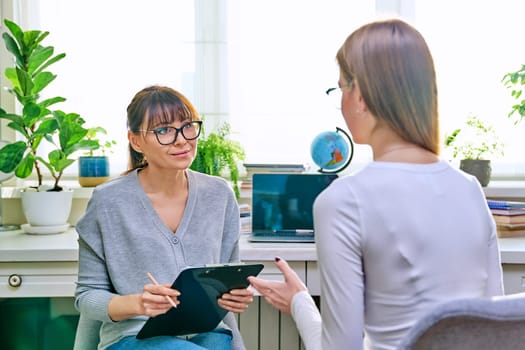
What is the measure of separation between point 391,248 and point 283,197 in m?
1.29

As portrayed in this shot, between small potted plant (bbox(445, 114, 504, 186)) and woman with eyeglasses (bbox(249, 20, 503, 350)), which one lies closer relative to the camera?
woman with eyeglasses (bbox(249, 20, 503, 350))

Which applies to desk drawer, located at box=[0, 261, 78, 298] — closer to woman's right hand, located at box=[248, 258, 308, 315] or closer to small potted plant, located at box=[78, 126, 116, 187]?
small potted plant, located at box=[78, 126, 116, 187]

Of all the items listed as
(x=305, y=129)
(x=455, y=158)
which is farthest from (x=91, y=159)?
(x=455, y=158)

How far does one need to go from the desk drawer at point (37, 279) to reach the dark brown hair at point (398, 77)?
1360mm

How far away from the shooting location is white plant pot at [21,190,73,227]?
96.3 inches

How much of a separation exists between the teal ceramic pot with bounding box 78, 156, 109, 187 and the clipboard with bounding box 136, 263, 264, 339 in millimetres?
1241

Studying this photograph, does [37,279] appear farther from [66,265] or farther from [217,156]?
[217,156]

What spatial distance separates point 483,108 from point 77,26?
1.76m

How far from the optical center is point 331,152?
8.53 feet

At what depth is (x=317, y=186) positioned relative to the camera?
2334 millimetres

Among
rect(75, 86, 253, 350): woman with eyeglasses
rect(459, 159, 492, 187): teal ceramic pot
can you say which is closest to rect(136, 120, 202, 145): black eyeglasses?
rect(75, 86, 253, 350): woman with eyeglasses

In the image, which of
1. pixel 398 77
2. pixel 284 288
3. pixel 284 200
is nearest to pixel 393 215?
pixel 398 77

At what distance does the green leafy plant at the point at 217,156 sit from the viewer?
8.55ft

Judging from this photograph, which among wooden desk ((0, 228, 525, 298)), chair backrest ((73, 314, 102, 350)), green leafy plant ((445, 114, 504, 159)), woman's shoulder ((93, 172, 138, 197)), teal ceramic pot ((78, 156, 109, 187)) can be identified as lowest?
chair backrest ((73, 314, 102, 350))
